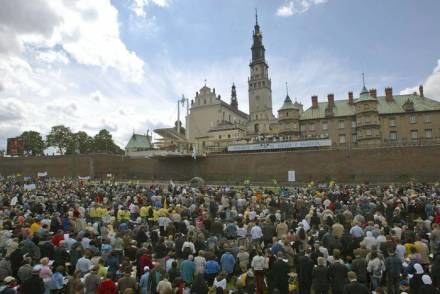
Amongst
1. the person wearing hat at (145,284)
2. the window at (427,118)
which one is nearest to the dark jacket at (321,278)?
the person wearing hat at (145,284)

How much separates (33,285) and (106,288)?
67.9 inches

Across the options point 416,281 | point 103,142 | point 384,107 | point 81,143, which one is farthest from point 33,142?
point 416,281

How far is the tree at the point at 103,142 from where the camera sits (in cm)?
9831

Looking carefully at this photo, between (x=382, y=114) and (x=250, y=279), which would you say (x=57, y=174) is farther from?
(x=250, y=279)

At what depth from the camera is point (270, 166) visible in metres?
49.3

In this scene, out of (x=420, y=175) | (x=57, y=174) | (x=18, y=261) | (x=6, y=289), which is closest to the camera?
(x=6, y=289)

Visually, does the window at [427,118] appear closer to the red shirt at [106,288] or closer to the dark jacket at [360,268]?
the dark jacket at [360,268]

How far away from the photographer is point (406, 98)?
198 feet

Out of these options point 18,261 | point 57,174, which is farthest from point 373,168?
point 57,174

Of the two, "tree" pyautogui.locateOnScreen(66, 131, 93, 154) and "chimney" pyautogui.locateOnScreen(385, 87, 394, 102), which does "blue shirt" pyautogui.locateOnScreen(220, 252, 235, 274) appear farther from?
"tree" pyautogui.locateOnScreen(66, 131, 93, 154)

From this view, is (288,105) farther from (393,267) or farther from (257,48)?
(393,267)

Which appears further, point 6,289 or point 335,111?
point 335,111

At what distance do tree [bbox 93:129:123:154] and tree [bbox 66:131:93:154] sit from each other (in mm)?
1301

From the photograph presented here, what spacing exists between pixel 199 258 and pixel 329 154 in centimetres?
3885
